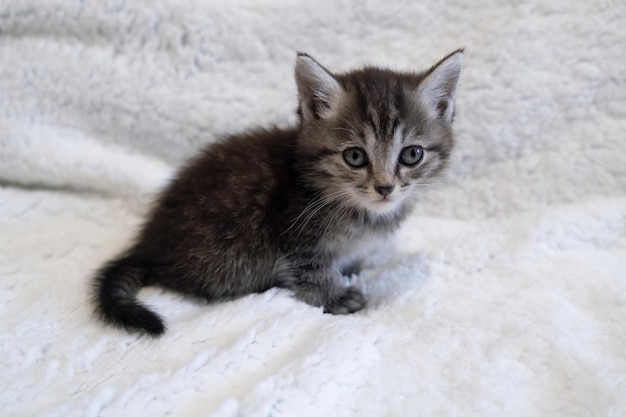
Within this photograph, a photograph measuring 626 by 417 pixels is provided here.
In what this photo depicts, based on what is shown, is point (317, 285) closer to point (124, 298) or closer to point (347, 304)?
point (347, 304)

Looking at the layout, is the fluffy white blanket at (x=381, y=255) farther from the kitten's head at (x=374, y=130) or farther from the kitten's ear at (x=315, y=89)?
the kitten's ear at (x=315, y=89)

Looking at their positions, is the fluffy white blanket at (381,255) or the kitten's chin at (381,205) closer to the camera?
the fluffy white blanket at (381,255)

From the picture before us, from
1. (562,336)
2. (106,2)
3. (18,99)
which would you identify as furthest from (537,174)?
(18,99)

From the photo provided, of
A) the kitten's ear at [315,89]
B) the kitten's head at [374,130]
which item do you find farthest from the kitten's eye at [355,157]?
the kitten's ear at [315,89]

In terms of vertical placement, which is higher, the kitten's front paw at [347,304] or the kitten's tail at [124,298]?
the kitten's front paw at [347,304]

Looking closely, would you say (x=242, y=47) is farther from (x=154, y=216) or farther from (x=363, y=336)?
(x=363, y=336)

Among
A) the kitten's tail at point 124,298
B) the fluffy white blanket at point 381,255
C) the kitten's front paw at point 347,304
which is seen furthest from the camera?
the kitten's front paw at point 347,304

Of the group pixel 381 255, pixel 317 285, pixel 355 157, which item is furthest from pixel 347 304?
pixel 355 157
